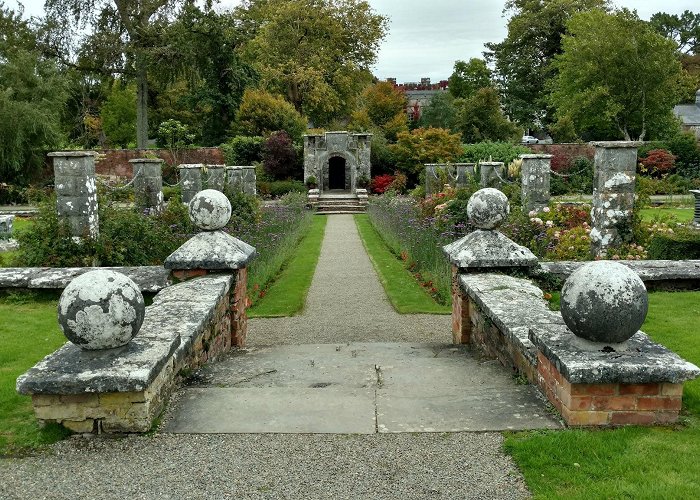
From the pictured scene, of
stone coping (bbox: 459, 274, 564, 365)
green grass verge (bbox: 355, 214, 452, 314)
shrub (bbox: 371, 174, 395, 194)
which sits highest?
shrub (bbox: 371, 174, 395, 194)

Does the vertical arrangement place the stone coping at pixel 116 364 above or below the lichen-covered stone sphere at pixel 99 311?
below

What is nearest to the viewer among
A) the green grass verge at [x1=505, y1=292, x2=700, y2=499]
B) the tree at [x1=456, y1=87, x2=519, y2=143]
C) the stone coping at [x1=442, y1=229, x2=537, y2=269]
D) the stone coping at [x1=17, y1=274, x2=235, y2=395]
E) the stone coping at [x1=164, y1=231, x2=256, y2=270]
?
the green grass verge at [x1=505, y1=292, x2=700, y2=499]

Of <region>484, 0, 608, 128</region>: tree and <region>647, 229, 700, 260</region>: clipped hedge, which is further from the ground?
<region>484, 0, 608, 128</region>: tree

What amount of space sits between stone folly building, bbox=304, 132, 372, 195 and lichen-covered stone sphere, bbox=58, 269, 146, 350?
2720cm

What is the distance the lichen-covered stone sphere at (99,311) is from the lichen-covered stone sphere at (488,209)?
136 inches

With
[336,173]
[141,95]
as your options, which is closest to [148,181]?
[336,173]

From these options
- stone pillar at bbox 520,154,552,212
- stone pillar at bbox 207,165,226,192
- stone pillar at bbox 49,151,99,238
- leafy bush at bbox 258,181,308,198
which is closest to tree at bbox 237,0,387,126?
leafy bush at bbox 258,181,308,198

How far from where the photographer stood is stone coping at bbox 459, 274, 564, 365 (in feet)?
13.8

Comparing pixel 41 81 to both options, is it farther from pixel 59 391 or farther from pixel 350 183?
pixel 59 391

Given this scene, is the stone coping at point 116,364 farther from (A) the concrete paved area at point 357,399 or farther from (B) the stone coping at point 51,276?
(B) the stone coping at point 51,276

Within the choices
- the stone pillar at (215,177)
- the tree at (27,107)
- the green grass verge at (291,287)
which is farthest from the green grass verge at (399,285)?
the tree at (27,107)

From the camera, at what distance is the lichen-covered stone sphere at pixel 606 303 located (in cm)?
327

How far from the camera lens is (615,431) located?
3.22 meters

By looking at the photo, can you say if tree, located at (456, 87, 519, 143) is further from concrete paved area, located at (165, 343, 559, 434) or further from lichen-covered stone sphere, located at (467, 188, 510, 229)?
concrete paved area, located at (165, 343, 559, 434)
